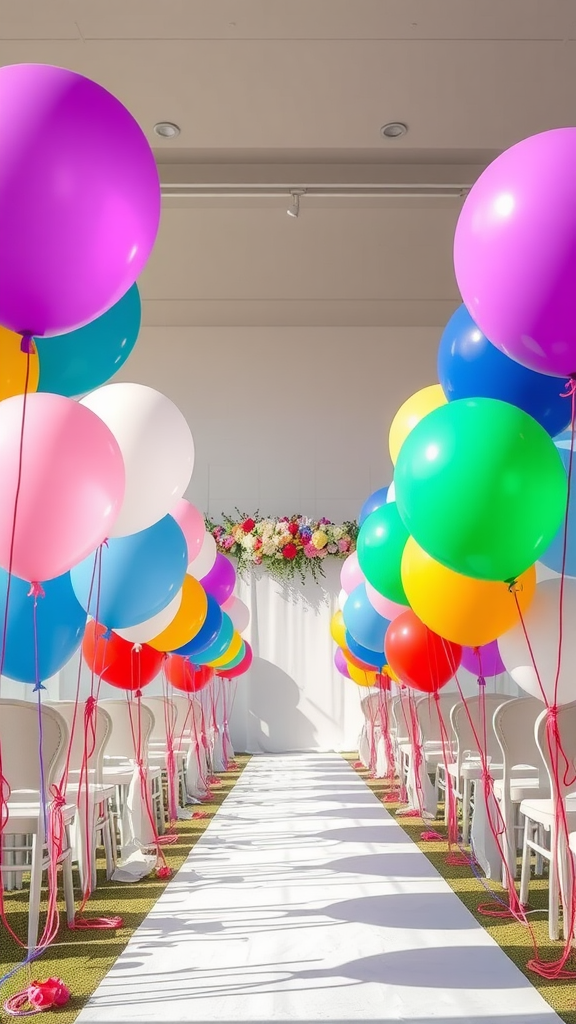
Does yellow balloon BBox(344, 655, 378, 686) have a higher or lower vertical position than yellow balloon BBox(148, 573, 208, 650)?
lower

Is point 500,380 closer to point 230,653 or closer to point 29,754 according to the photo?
point 29,754

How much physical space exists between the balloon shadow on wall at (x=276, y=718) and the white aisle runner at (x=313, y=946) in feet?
19.0

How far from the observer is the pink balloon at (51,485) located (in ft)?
8.48

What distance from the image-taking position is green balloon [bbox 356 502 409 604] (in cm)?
458

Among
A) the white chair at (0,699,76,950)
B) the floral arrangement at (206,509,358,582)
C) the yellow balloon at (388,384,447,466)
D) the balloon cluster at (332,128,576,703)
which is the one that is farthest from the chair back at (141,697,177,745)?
the floral arrangement at (206,509,358,582)

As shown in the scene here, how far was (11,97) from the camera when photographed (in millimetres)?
2213

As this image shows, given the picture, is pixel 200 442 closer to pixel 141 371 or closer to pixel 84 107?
pixel 141 371

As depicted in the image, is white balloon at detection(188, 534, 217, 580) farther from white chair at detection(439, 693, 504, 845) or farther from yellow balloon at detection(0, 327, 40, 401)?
yellow balloon at detection(0, 327, 40, 401)

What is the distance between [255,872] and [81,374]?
9.35 ft

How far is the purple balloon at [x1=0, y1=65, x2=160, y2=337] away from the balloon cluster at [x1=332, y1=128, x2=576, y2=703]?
97cm

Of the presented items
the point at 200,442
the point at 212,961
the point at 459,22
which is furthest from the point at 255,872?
the point at 200,442

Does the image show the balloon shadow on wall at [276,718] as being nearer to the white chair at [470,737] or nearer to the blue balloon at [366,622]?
the blue balloon at [366,622]

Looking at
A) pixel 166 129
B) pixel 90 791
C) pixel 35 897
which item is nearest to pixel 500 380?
pixel 35 897

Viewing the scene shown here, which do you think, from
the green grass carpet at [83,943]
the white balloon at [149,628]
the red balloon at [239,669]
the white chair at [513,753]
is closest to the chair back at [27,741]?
the green grass carpet at [83,943]
